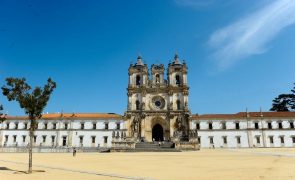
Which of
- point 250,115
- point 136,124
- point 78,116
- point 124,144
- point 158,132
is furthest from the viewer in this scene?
point 78,116

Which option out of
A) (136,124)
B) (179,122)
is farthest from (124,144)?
(179,122)

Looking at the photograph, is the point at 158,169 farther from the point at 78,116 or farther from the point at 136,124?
the point at 78,116

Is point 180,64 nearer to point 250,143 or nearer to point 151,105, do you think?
point 151,105

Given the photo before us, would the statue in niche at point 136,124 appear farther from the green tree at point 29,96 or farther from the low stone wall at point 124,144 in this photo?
the green tree at point 29,96

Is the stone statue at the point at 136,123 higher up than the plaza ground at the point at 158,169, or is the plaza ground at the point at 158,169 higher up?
the stone statue at the point at 136,123

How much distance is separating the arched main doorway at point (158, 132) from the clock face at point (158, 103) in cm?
400

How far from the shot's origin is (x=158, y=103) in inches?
2215

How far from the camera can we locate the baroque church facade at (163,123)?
53812 millimetres

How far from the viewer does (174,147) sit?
138ft

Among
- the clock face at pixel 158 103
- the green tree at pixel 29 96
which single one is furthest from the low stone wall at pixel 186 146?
the green tree at pixel 29 96

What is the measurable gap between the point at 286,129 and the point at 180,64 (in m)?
27.1

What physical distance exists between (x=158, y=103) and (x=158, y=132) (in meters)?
6.41

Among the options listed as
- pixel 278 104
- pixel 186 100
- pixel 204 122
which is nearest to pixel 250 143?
pixel 204 122

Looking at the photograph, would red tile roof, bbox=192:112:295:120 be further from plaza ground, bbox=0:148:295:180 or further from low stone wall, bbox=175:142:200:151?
plaza ground, bbox=0:148:295:180
